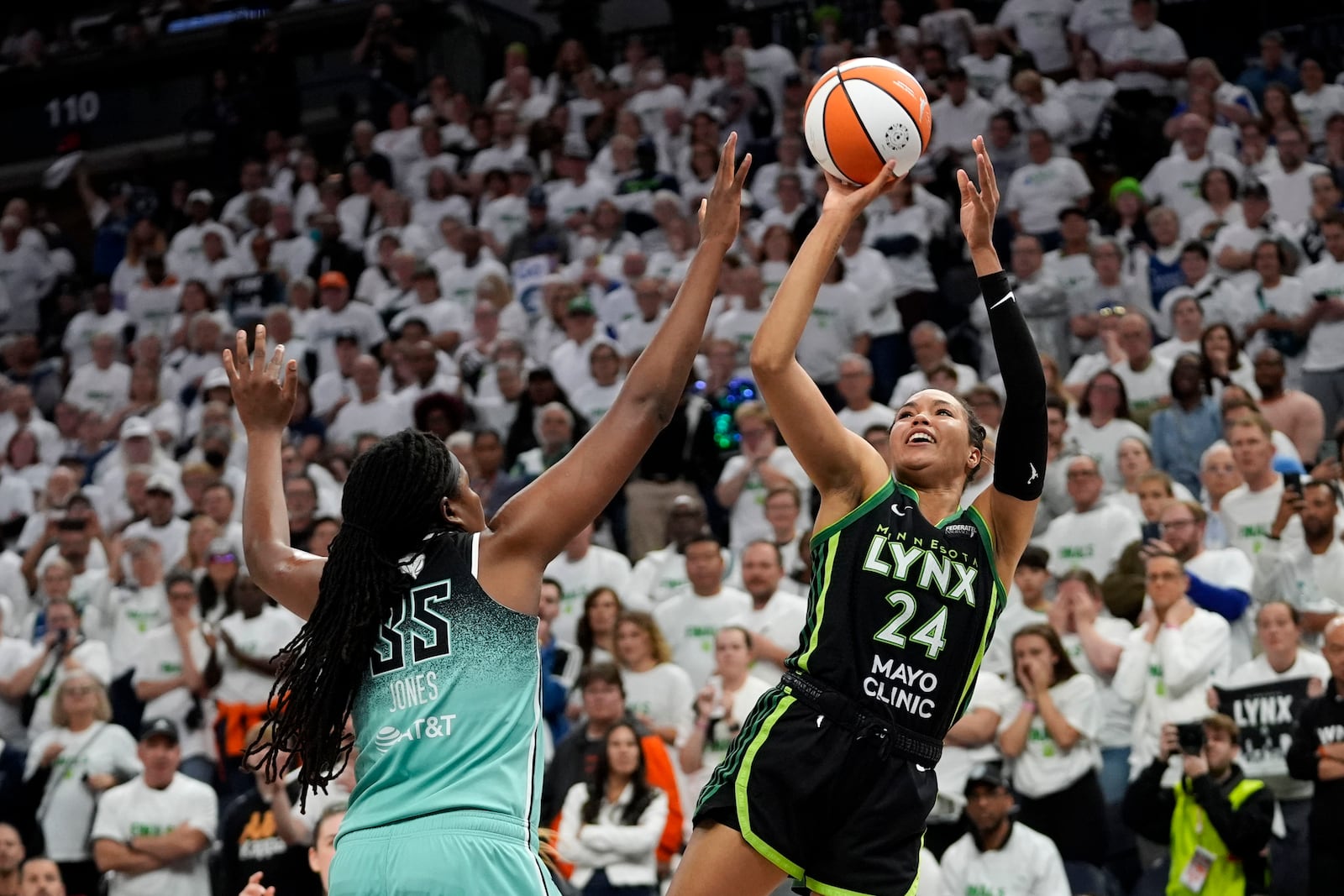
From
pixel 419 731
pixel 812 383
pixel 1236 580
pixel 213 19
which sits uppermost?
pixel 812 383

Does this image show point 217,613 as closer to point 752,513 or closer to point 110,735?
point 110,735

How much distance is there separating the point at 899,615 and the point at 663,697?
5473mm

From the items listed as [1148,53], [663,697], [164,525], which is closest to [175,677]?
[164,525]

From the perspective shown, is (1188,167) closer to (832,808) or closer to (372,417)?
(372,417)

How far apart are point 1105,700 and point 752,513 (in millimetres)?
3183

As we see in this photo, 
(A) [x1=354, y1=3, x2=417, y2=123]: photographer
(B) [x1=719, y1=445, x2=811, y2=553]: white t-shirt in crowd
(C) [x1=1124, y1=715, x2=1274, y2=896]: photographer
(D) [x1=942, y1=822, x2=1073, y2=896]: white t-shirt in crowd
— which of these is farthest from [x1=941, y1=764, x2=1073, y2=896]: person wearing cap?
(A) [x1=354, y1=3, x2=417, y2=123]: photographer

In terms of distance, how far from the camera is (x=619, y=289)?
14969mm

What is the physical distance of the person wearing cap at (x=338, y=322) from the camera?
15.9m

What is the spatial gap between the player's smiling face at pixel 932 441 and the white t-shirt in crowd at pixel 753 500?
6.58m

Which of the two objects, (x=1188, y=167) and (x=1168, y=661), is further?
(x=1188, y=167)

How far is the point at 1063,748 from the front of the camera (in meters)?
9.20

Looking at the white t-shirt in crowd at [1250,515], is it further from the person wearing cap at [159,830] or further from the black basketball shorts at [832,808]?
the person wearing cap at [159,830]

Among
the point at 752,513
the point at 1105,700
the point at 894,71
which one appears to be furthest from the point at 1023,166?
the point at 894,71

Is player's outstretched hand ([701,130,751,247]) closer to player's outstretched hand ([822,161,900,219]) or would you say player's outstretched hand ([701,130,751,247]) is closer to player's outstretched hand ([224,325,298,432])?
player's outstretched hand ([822,161,900,219])
